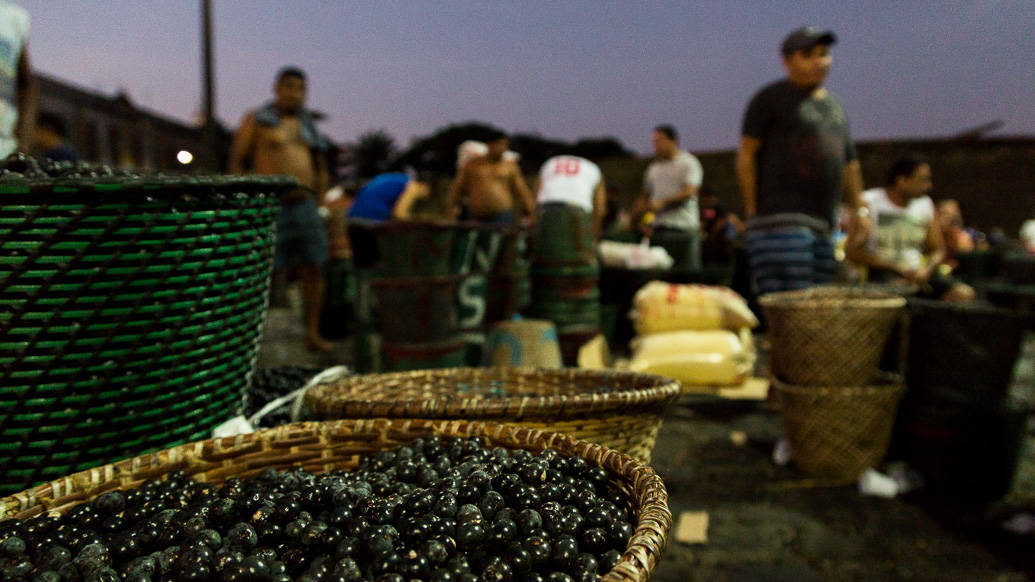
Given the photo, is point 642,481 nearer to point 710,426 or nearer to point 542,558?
point 542,558

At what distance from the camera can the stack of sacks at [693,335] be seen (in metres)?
4.38

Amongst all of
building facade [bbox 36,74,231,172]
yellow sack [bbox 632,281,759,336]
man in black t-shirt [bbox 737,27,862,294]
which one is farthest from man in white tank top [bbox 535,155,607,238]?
building facade [bbox 36,74,231,172]

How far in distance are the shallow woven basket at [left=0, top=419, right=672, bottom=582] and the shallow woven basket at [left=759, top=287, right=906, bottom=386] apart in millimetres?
2206

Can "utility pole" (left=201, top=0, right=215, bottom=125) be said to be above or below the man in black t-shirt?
above

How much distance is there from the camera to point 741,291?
6.86 m

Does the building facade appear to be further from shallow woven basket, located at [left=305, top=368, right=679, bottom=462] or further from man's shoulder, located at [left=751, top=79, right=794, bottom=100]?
shallow woven basket, located at [left=305, top=368, right=679, bottom=462]

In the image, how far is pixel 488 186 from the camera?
6066mm

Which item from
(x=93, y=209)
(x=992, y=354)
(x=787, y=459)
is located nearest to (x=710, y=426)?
(x=787, y=459)

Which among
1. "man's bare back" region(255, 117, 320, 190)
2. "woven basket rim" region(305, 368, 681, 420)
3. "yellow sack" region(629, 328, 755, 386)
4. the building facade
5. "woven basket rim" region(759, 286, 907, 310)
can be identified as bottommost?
"yellow sack" region(629, 328, 755, 386)

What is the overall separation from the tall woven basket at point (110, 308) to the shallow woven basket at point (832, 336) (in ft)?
8.39

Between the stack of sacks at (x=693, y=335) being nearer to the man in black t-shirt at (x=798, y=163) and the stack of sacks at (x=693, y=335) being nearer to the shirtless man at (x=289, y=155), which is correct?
the man in black t-shirt at (x=798, y=163)

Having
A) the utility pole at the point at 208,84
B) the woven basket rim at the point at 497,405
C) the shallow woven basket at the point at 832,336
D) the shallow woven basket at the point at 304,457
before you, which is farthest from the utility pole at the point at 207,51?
the shallow woven basket at the point at 304,457

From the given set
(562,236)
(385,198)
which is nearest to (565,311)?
(562,236)

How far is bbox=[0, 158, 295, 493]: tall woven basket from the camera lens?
3.75 ft
